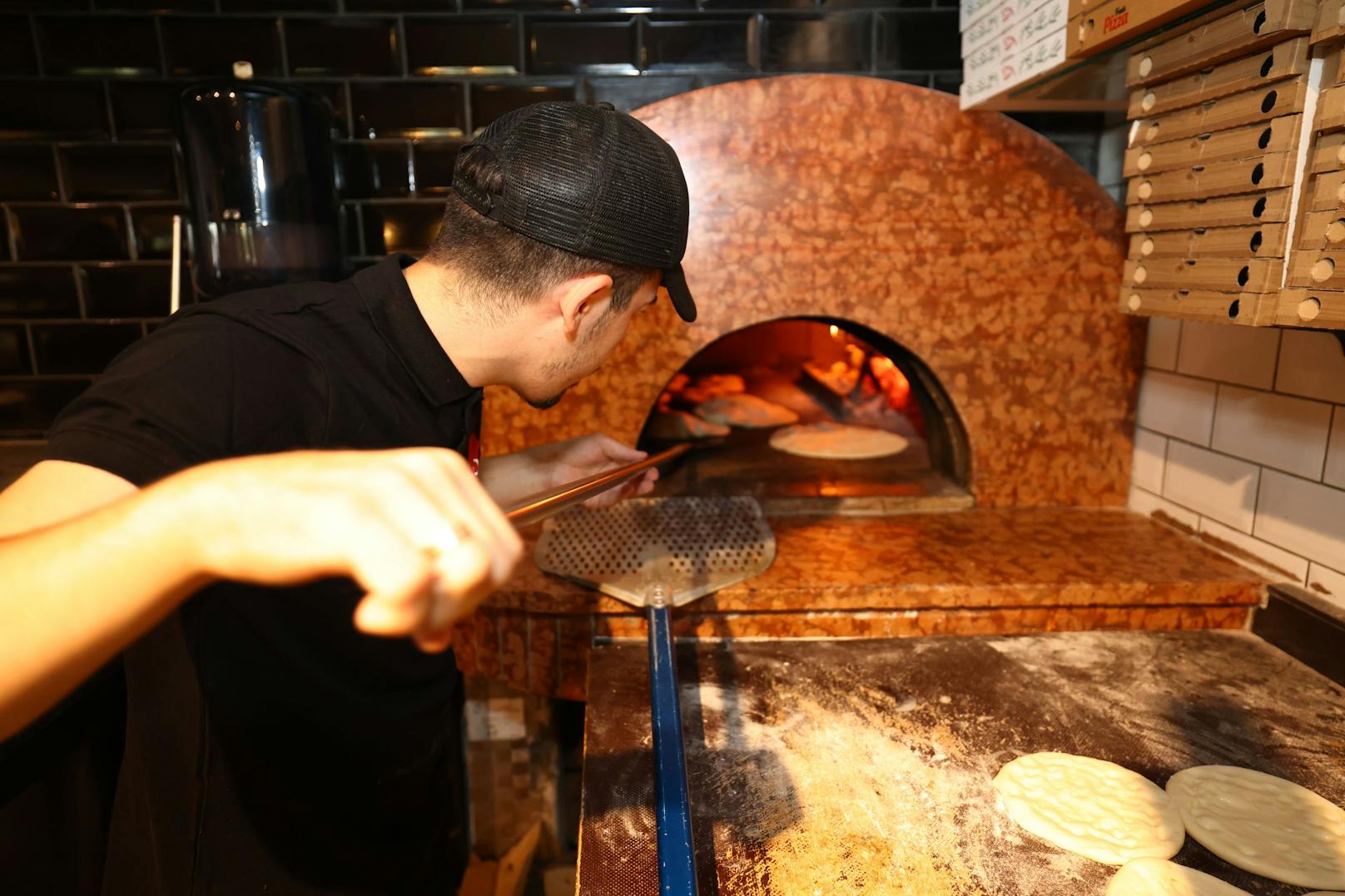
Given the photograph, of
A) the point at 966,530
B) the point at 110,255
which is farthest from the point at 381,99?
the point at 966,530

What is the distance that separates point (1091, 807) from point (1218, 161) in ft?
3.49

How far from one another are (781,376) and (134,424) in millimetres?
2892

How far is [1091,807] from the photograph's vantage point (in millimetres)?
1088

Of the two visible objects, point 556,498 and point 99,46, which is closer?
point 556,498

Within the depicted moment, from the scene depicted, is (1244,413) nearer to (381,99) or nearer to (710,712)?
(710,712)

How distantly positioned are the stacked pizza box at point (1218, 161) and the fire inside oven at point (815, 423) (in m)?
0.71

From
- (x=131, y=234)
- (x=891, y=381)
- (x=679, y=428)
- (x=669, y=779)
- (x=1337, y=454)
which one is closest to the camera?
(x=669, y=779)

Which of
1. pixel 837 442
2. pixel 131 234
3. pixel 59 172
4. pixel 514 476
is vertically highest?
pixel 59 172

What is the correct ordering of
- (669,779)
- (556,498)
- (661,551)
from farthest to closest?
(661,551) → (669,779) → (556,498)

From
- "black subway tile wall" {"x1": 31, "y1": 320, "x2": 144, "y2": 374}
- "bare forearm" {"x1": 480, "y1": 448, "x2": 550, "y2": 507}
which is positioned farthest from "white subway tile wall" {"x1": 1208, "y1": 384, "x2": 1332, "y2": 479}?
"black subway tile wall" {"x1": 31, "y1": 320, "x2": 144, "y2": 374}

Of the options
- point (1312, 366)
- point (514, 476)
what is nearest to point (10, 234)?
point (514, 476)

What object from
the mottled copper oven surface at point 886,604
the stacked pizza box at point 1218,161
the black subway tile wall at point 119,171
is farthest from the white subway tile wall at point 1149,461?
the black subway tile wall at point 119,171

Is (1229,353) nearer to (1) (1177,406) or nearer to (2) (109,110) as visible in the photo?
(1) (1177,406)

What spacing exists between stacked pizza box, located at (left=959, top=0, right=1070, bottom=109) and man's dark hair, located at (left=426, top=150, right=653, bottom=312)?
3.65 feet
